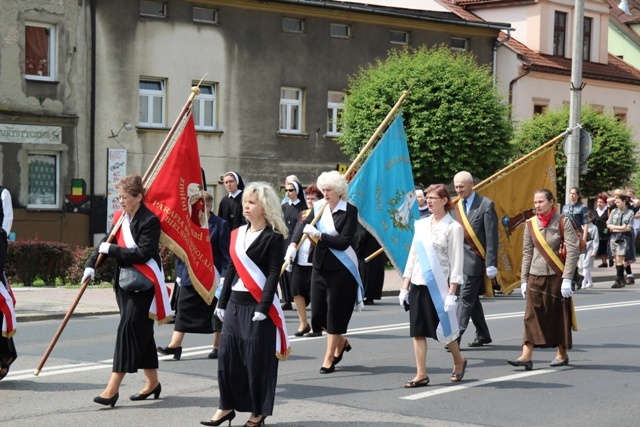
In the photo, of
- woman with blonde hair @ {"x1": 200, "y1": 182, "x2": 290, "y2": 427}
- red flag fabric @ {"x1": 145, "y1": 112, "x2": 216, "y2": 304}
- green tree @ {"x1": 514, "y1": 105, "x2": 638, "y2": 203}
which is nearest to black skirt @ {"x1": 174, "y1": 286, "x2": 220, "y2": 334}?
red flag fabric @ {"x1": 145, "y1": 112, "x2": 216, "y2": 304}

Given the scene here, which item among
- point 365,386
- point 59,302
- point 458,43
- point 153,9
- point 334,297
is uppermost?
point 458,43

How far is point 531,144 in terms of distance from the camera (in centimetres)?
3906

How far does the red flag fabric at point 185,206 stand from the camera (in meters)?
10.1

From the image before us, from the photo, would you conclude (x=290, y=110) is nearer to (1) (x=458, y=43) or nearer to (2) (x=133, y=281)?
(1) (x=458, y=43)

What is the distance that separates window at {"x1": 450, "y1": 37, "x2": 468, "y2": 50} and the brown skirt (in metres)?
31.0

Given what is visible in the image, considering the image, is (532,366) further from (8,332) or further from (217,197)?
(217,197)

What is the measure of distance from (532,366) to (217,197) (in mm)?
25100

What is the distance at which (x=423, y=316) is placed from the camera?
10.1 m

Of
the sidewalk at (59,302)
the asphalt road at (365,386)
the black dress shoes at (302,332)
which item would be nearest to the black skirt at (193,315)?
the asphalt road at (365,386)

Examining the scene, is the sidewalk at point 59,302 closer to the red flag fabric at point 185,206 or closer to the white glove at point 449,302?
the red flag fabric at point 185,206

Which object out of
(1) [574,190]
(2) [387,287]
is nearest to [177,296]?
(2) [387,287]

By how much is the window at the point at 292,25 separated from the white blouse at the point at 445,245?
1068 inches

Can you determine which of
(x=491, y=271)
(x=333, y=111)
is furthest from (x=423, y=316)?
(x=333, y=111)

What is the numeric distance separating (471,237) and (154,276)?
14.0ft
